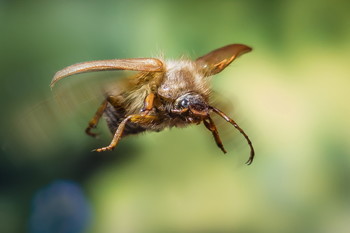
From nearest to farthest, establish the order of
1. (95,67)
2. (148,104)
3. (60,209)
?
(95,67)
(148,104)
(60,209)

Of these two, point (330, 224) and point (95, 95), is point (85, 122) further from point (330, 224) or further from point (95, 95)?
point (330, 224)

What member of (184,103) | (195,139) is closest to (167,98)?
(184,103)

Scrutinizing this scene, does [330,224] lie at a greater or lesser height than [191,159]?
lesser

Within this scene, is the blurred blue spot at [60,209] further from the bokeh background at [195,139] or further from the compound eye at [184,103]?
the compound eye at [184,103]

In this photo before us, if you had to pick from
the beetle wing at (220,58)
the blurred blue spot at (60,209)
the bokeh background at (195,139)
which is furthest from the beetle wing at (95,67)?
the blurred blue spot at (60,209)

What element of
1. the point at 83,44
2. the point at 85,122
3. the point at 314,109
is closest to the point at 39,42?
the point at 83,44

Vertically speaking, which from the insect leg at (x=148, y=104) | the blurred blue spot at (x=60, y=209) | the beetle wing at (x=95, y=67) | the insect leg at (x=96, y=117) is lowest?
the blurred blue spot at (x=60, y=209)

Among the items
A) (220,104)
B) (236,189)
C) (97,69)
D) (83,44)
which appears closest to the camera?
(97,69)

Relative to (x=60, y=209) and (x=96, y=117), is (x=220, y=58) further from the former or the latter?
(x=60, y=209)
